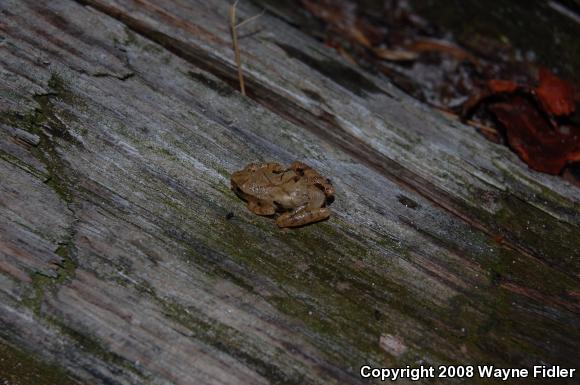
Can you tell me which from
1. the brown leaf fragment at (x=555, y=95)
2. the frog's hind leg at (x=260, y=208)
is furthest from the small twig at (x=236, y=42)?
the brown leaf fragment at (x=555, y=95)

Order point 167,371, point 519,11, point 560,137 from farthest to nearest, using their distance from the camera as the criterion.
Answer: point 519,11, point 560,137, point 167,371

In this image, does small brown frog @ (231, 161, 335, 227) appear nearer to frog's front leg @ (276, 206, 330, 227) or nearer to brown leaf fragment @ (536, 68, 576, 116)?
frog's front leg @ (276, 206, 330, 227)

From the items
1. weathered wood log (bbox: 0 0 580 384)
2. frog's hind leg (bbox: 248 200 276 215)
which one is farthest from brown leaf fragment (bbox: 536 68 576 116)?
frog's hind leg (bbox: 248 200 276 215)

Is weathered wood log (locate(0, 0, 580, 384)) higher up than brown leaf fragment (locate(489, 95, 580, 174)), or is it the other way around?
brown leaf fragment (locate(489, 95, 580, 174))

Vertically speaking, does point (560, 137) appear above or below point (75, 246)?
above

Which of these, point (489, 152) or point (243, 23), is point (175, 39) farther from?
point (489, 152)

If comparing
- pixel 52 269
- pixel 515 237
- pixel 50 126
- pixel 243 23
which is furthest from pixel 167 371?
pixel 243 23
